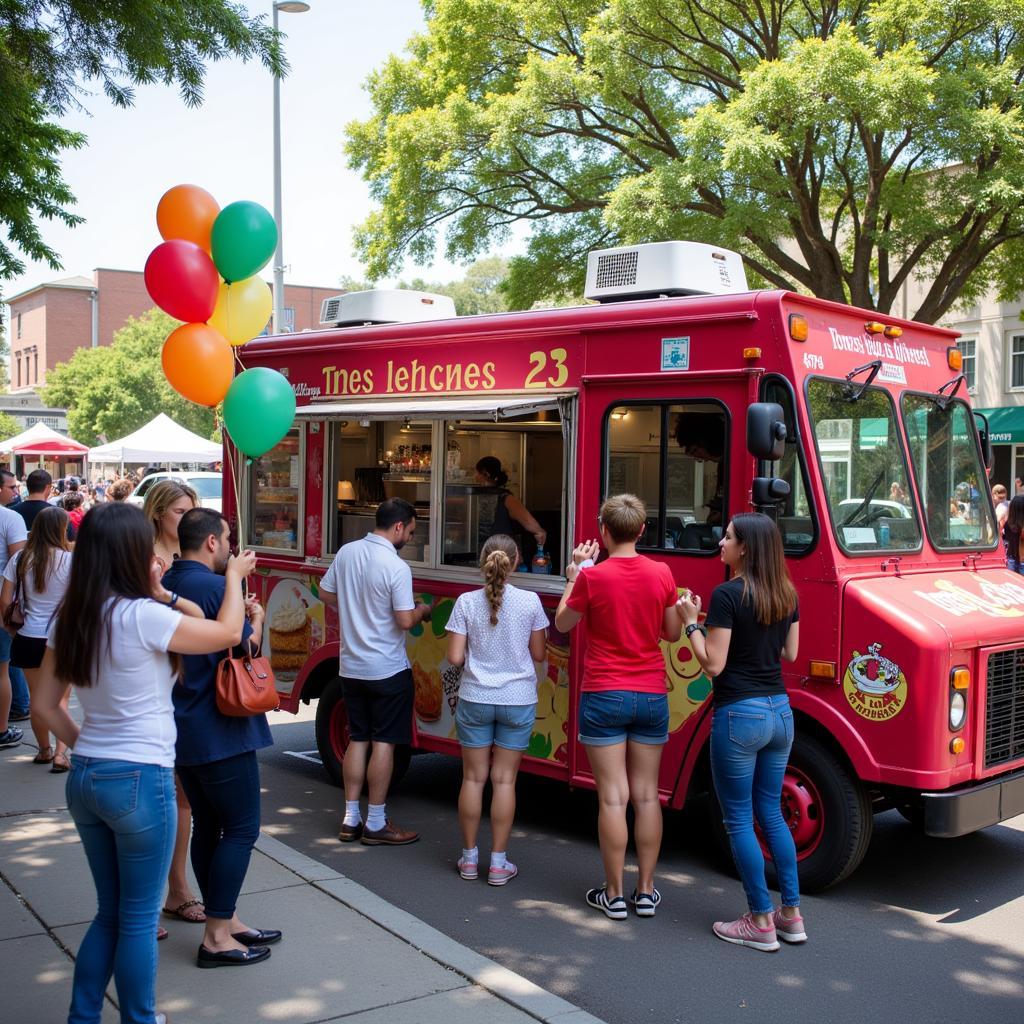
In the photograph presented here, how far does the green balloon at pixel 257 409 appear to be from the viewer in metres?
6.32

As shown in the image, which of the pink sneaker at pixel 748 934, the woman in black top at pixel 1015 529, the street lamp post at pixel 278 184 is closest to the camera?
the pink sneaker at pixel 748 934

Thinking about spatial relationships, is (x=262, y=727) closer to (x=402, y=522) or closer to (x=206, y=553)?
(x=206, y=553)

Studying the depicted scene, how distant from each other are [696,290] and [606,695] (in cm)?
243

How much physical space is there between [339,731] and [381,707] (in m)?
1.26

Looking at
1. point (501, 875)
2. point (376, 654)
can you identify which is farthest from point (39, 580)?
point (501, 875)

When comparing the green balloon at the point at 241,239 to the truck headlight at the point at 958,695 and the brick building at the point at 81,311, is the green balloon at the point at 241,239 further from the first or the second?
the brick building at the point at 81,311

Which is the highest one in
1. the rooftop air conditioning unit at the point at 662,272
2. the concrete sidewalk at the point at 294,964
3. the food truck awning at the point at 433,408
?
the rooftop air conditioning unit at the point at 662,272

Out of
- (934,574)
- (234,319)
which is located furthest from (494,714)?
(234,319)

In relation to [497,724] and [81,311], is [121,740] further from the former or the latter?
[81,311]

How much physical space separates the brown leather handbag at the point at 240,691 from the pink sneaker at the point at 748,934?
2.25m

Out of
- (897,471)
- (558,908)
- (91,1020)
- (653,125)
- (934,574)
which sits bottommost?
(558,908)

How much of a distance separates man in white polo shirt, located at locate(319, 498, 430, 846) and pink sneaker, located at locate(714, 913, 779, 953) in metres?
2.02

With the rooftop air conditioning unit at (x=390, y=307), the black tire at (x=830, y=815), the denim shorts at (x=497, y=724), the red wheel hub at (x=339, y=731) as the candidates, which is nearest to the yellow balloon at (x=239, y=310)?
the rooftop air conditioning unit at (x=390, y=307)

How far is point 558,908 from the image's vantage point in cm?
541
